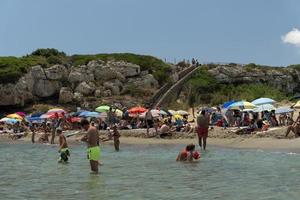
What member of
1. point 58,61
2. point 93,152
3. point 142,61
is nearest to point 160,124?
point 93,152

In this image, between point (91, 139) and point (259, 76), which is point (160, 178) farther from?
point (259, 76)

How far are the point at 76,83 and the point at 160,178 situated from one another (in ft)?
134

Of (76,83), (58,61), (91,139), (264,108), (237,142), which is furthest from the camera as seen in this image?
(58,61)

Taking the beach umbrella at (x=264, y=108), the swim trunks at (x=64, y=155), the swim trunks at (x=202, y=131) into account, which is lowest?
the swim trunks at (x=64, y=155)

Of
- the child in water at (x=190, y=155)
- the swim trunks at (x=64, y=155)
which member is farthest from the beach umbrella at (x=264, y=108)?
the swim trunks at (x=64, y=155)

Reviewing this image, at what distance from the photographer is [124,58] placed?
2399 inches

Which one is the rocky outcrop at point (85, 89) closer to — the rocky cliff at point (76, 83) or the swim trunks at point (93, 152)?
the rocky cliff at point (76, 83)

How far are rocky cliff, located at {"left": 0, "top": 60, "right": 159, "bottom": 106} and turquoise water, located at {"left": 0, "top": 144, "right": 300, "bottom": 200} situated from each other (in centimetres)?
3247

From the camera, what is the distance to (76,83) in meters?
53.0

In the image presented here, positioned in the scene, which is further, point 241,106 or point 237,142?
point 241,106

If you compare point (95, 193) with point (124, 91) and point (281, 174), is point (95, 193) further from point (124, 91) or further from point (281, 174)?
point (124, 91)

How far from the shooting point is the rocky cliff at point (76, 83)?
51188 millimetres

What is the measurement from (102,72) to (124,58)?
708cm

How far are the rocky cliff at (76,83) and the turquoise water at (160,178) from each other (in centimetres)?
3247
